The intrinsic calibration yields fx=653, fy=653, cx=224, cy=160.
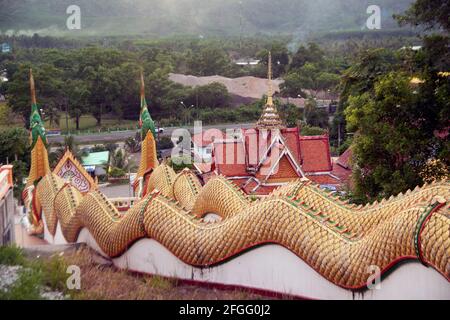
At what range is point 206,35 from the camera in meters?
A: 90.6

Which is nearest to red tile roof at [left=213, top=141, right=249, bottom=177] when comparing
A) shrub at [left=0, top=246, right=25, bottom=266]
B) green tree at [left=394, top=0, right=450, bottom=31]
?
green tree at [left=394, top=0, right=450, bottom=31]

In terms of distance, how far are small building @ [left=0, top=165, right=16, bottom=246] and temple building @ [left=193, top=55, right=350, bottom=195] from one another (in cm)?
694

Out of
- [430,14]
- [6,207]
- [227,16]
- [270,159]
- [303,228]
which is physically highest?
[227,16]

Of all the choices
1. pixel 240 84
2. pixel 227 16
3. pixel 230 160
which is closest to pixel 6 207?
pixel 230 160

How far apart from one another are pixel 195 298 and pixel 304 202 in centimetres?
144

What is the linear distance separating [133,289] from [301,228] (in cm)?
165

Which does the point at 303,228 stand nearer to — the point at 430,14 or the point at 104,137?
the point at 430,14

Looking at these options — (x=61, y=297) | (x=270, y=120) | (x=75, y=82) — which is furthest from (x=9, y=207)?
(x=75, y=82)

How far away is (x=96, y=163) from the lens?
2852 centimetres

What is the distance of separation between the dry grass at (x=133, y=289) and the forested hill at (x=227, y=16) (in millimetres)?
56587

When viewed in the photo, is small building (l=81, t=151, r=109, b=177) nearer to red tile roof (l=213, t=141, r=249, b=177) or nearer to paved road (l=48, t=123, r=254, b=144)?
paved road (l=48, t=123, r=254, b=144)

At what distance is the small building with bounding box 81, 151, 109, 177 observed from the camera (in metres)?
27.0

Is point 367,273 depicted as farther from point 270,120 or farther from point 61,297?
point 270,120

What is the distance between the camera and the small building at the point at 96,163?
88.5ft
